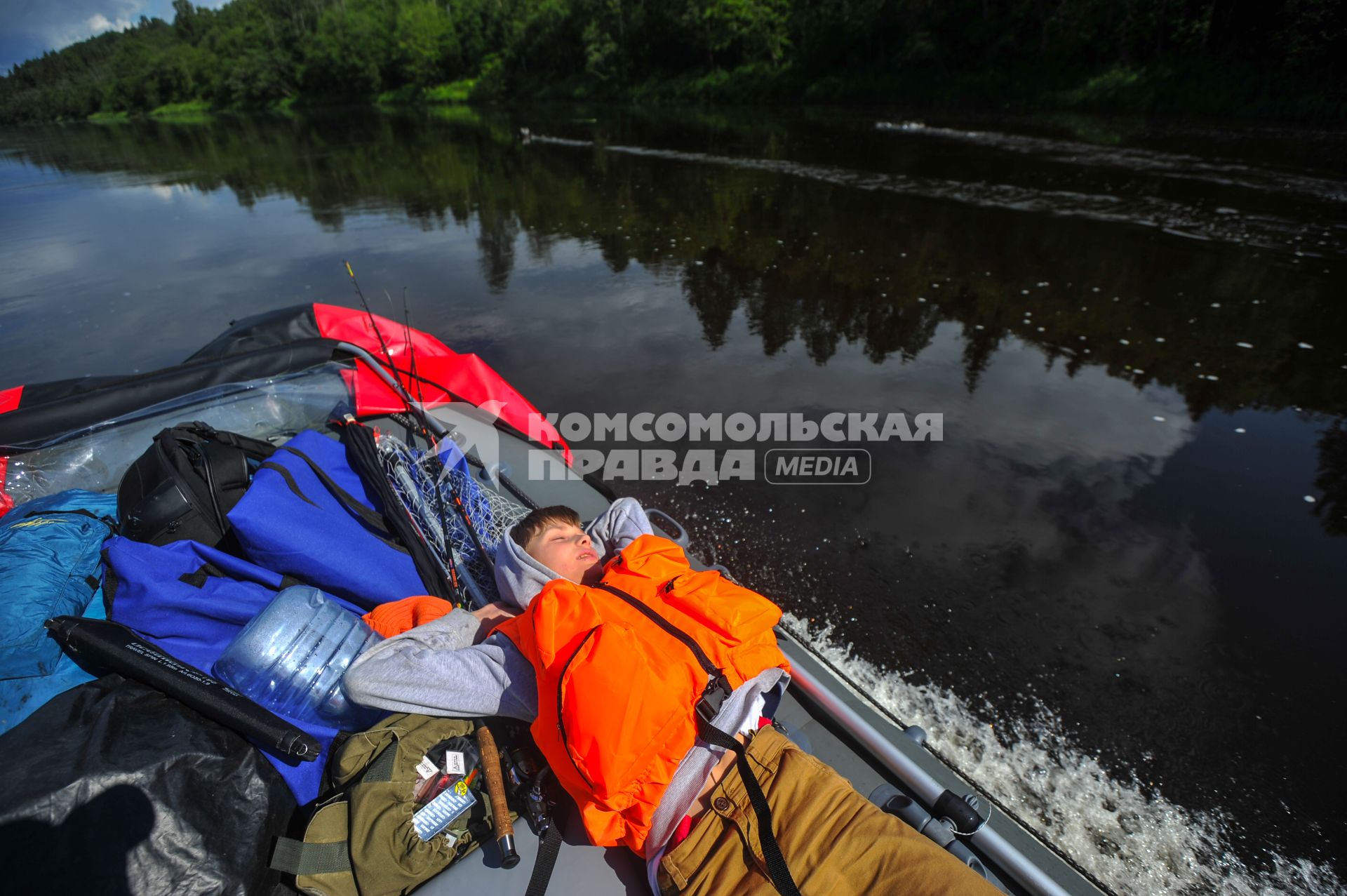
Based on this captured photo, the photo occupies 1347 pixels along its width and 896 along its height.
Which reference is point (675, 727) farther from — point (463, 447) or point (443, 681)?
point (463, 447)

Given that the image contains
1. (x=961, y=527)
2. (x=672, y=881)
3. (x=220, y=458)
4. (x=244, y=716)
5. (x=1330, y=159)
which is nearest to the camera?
(x=672, y=881)

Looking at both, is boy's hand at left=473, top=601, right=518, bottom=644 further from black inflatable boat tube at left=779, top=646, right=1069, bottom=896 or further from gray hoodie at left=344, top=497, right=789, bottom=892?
black inflatable boat tube at left=779, top=646, right=1069, bottom=896

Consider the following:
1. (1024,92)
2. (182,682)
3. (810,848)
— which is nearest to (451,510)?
(182,682)

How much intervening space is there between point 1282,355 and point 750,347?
5045mm

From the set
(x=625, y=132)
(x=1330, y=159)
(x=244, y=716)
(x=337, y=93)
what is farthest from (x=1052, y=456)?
(x=337, y=93)

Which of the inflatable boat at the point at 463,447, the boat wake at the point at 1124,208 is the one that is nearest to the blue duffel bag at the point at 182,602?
the inflatable boat at the point at 463,447

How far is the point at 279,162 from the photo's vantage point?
22828 millimetres

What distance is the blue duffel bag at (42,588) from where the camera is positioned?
1604 mm

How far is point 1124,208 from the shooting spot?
10.1m

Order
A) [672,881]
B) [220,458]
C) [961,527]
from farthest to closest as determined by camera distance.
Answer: [961,527] → [220,458] → [672,881]

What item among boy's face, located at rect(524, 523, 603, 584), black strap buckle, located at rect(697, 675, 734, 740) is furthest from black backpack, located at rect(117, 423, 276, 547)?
black strap buckle, located at rect(697, 675, 734, 740)

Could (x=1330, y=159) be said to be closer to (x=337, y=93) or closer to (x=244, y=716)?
(x=244, y=716)

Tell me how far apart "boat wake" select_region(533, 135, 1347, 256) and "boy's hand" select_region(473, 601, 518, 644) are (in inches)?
434

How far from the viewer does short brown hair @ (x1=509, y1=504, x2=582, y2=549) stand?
233 centimetres
